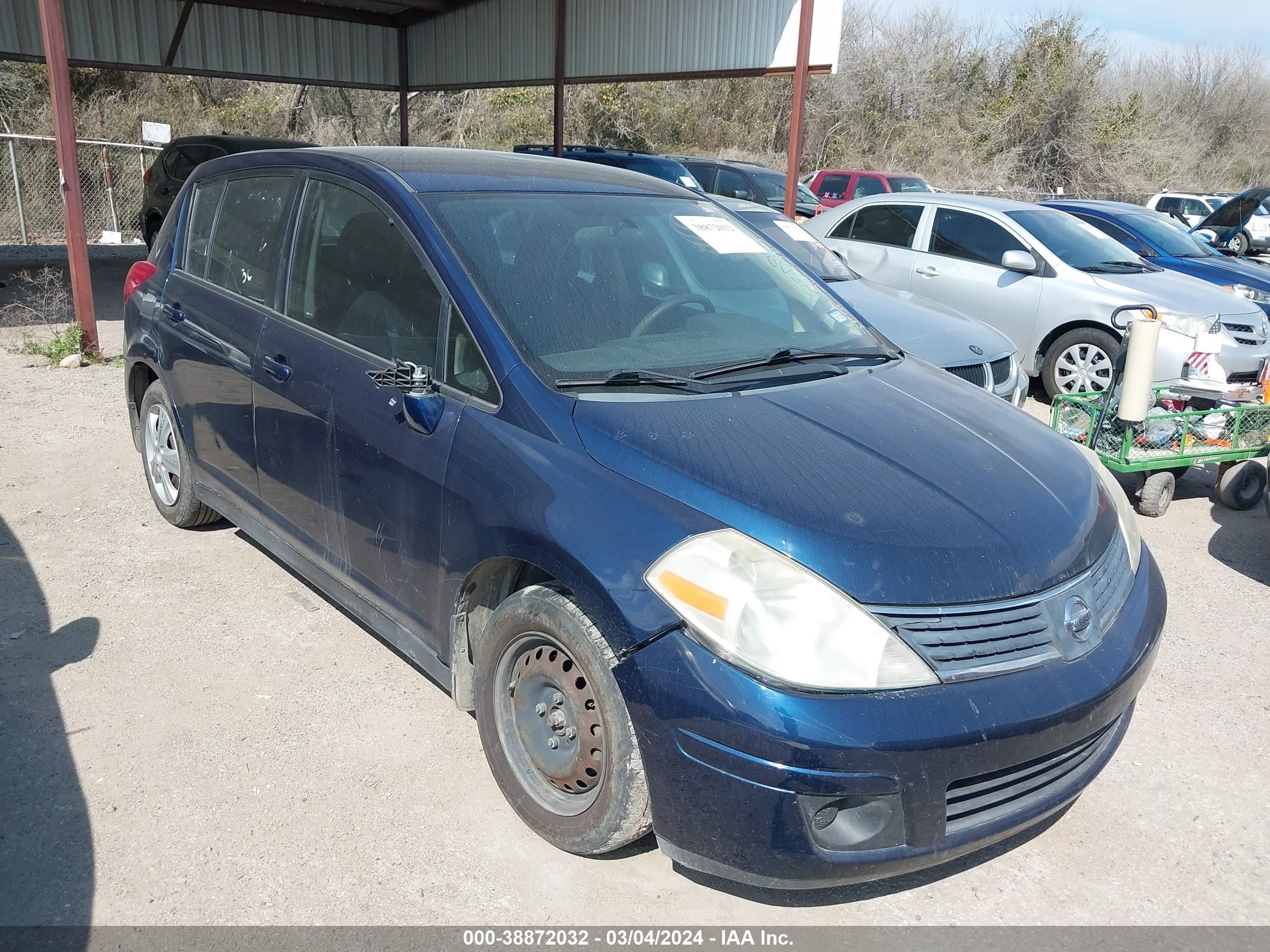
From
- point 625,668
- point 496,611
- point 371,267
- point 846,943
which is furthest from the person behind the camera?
point 371,267

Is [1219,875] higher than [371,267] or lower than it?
lower

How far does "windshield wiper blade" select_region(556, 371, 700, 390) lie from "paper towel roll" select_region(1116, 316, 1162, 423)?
3418mm

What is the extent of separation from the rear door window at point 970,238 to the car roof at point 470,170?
5.48m

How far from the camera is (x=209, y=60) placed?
1526 centimetres

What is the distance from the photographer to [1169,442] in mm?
5867

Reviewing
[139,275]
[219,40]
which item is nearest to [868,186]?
[219,40]

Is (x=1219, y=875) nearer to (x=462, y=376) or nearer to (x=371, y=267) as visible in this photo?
(x=462, y=376)

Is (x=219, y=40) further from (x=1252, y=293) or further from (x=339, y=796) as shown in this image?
(x=339, y=796)

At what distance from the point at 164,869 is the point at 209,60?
15.3m

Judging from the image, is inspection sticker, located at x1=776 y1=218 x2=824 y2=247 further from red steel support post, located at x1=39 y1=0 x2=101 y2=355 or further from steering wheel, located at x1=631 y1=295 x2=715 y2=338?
red steel support post, located at x1=39 y1=0 x2=101 y2=355

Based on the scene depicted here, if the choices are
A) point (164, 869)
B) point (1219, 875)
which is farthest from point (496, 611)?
point (1219, 875)

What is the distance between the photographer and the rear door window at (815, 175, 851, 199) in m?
19.3

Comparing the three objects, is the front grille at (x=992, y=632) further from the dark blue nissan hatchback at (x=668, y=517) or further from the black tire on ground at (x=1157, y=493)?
the black tire on ground at (x=1157, y=493)

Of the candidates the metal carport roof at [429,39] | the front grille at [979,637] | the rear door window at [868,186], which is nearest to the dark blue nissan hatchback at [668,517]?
the front grille at [979,637]
